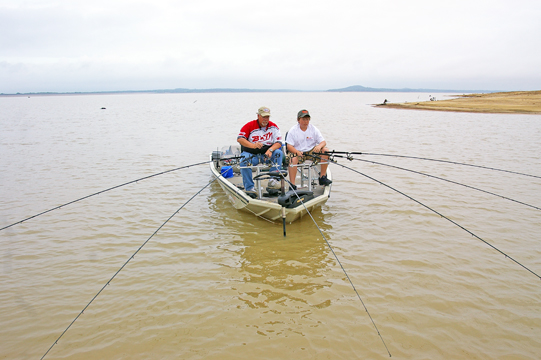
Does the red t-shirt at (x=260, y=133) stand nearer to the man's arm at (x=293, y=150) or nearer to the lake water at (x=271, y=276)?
the man's arm at (x=293, y=150)

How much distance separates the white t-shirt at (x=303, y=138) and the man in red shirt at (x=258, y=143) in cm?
33

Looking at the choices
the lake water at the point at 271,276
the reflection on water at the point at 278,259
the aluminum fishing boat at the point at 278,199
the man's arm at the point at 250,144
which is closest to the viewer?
the lake water at the point at 271,276

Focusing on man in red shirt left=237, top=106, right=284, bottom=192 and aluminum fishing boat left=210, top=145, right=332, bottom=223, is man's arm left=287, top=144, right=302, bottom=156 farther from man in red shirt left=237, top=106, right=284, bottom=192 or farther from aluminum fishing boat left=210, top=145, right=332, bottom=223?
aluminum fishing boat left=210, top=145, right=332, bottom=223

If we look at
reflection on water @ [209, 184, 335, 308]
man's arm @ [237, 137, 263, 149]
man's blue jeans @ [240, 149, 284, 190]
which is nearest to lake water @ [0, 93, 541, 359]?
reflection on water @ [209, 184, 335, 308]

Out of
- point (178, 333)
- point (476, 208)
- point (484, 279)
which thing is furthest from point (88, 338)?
point (476, 208)

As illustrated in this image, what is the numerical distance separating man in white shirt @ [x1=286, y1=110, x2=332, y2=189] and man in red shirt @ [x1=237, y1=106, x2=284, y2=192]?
313 millimetres

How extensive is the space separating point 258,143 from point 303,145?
1.09 meters

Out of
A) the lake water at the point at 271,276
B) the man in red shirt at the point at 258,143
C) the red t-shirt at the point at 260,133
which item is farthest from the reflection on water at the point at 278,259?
the red t-shirt at the point at 260,133

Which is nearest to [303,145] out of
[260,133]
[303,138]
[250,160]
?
[303,138]

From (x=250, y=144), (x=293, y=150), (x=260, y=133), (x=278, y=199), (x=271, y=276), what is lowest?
(x=271, y=276)

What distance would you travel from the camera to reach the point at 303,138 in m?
7.83

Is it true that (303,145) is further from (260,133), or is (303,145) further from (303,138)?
(260,133)

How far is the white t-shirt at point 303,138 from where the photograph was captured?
7824mm

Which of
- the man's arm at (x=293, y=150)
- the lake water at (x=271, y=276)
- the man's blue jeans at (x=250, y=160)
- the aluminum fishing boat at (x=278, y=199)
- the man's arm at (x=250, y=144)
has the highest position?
the man's arm at (x=250, y=144)
